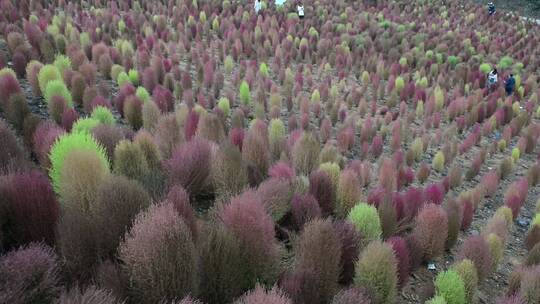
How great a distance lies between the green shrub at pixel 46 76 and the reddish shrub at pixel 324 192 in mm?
2567

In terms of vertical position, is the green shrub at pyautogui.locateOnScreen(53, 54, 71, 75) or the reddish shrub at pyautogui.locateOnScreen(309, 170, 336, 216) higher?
the green shrub at pyautogui.locateOnScreen(53, 54, 71, 75)

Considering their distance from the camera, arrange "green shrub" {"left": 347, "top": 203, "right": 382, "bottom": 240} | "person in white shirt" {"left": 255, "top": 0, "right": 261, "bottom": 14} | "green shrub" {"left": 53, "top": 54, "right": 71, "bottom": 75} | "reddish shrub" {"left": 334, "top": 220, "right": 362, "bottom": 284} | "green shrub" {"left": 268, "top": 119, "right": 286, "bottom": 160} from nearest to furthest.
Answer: "reddish shrub" {"left": 334, "top": 220, "right": 362, "bottom": 284} < "green shrub" {"left": 347, "top": 203, "right": 382, "bottom": 240} < "green shrub" {"left": 268, "top": 119, "right": 286, "bottom": 160} < "green shrub" {"left": 53, "top": 54, "right": 71, "bottom": 75} < "person in white shirt" {"left": 255, "top": 0, "right": 261, "bottom": 14}

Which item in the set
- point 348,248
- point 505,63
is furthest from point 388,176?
point 505,63

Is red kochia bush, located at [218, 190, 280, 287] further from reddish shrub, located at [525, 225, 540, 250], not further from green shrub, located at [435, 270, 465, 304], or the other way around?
reddish shrub, located at [525, 225, 540, 250]

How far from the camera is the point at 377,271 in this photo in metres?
2.02

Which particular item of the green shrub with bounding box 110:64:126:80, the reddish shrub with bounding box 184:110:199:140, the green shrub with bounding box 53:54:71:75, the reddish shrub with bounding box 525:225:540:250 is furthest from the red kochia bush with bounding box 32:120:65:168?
the reddish shrub with bounding box 525:225:540:250

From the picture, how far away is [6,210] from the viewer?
5.54 ft

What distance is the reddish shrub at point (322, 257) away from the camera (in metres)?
1.92

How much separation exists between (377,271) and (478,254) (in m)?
1.05

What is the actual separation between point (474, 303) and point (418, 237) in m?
0.49

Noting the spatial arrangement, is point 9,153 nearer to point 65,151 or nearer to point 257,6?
point 65,151

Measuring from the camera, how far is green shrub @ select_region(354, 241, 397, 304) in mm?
2016

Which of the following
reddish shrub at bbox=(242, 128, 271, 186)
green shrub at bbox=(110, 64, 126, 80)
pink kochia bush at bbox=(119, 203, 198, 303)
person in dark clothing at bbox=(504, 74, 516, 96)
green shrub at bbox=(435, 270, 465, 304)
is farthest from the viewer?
person in dark clothing at bbox=(504, 74, 516, 96)

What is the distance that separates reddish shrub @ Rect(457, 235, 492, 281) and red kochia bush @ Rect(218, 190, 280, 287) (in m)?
1.42
